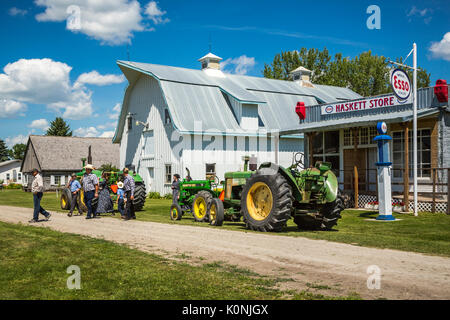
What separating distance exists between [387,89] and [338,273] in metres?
48.7

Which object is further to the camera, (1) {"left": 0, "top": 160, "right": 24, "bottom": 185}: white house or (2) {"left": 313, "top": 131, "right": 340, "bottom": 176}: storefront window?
(1) {"left": 0, "top": 160, "right": 24, "bottom": 185}: white house

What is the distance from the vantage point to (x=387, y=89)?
51.2 m

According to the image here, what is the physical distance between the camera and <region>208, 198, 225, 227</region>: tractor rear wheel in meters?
12.7

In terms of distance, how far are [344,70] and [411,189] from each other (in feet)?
120

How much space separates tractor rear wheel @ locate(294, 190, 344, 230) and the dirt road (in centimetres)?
193

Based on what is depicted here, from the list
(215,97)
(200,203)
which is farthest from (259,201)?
(215,97)

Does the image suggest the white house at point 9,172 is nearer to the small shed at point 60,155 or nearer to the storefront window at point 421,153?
the small shed at point 60,155

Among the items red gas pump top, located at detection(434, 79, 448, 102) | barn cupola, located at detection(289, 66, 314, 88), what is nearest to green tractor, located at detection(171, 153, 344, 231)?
red gas pump top, located at detection(434, 79, 448, 102)

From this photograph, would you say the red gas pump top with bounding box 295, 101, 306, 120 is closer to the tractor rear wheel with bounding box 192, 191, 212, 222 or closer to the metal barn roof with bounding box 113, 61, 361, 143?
the metal barn roof with bounding box 113, 61, 361, 143

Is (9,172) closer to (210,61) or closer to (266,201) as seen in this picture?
(210,61)

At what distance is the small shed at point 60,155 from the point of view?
160ft

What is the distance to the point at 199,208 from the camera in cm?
1438
